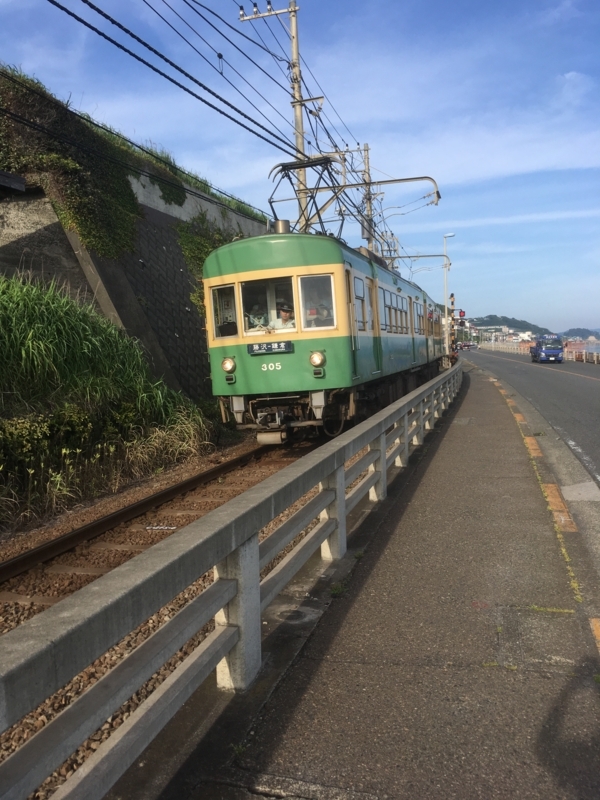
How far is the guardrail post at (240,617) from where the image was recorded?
3.04 m

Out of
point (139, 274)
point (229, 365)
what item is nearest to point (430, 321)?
point (139, 274)

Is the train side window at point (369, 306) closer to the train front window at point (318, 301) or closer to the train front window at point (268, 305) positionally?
the train front window at point (318, 301)

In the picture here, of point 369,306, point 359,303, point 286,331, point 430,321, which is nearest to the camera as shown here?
point 286,331

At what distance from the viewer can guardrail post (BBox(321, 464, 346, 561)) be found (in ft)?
15.8

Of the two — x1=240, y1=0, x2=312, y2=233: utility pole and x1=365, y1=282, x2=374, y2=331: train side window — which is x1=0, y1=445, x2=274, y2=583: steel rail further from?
x1=240, y1=0, x2=312, y2=233: utility pole

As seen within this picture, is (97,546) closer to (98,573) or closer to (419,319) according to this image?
(98,573)

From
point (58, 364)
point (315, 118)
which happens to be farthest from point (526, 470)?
point (315, 118)

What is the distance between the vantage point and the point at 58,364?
9.28 m

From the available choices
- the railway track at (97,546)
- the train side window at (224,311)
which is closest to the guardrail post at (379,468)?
the railway track at (97,546)

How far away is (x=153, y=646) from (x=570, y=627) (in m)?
2.42

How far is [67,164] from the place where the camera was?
13906 millimetres

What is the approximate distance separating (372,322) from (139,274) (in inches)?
248

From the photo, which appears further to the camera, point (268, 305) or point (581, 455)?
point (268, 305)

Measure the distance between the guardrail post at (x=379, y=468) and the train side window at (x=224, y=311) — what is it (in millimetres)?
4036
